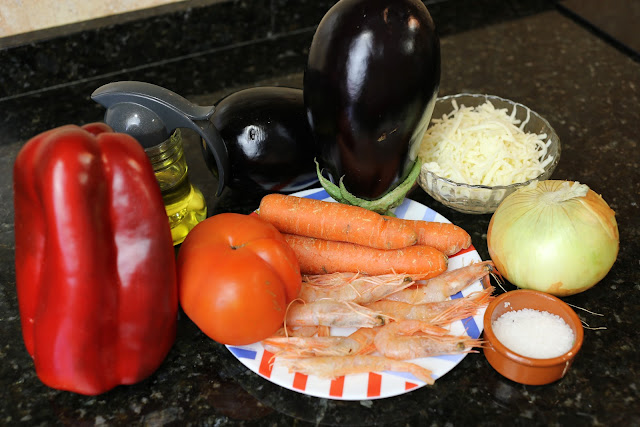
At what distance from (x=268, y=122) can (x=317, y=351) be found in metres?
0.46

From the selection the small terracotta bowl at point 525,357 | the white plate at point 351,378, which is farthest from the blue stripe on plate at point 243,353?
the small terracotta bowl at point 525,357

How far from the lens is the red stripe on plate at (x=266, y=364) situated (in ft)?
2.81

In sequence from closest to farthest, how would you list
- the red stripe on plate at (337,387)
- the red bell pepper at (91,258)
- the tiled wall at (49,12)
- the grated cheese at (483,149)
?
the red bell pepper at (91,258) → the red stripe on plate at (337,387) → the grated cheese at (483,149) → the tiled wall at (49,12)

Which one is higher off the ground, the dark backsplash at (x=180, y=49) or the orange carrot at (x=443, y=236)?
the dark backsplash at (x=180, y=49)

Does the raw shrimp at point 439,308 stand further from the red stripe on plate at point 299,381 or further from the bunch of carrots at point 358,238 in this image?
the red stripe on plate at point 299,381

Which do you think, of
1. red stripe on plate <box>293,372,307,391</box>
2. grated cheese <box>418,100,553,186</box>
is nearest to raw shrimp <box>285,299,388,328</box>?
red stripe on plate <box>293,372,307,391</box>

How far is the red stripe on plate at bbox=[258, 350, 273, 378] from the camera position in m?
0.86

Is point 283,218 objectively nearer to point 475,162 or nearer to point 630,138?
point 475,162

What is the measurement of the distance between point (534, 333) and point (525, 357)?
0.05 m

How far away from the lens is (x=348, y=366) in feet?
2.84

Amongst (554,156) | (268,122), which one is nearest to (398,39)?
(268,122)

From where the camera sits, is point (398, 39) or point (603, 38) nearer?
point (398, 39)

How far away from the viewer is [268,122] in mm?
1131

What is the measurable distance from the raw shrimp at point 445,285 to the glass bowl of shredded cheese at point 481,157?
0.54 feet
